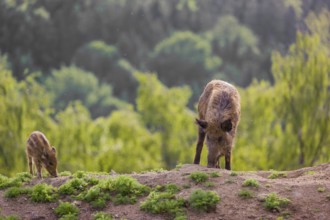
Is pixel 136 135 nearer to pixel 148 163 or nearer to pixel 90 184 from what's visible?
pixel 148 163

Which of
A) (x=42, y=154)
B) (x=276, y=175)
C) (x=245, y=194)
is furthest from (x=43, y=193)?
(x=276, y=175)

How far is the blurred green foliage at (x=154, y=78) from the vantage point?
108 ft

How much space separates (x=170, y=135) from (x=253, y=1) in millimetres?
59159

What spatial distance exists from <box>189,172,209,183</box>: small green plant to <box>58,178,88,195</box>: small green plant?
247 cm

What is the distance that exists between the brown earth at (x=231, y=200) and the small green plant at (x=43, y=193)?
125mm

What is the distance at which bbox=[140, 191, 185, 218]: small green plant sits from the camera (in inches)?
459

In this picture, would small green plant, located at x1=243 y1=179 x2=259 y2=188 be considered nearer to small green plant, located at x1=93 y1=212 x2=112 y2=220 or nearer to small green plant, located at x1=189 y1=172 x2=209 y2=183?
small green plant, located at x1=189 y1=172 x2=209 y2=183

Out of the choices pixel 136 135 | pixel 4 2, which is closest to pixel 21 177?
pixel 136 135

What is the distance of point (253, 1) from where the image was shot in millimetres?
92938

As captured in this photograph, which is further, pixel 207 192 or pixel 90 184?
pixel 90 184

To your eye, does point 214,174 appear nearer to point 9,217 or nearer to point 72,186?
point 72,186

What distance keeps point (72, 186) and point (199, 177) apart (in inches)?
113

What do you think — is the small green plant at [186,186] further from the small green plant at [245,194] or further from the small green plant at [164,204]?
the small green plant at [245,194]

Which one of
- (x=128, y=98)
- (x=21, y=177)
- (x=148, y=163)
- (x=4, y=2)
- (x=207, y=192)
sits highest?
(x=4, y=2)
